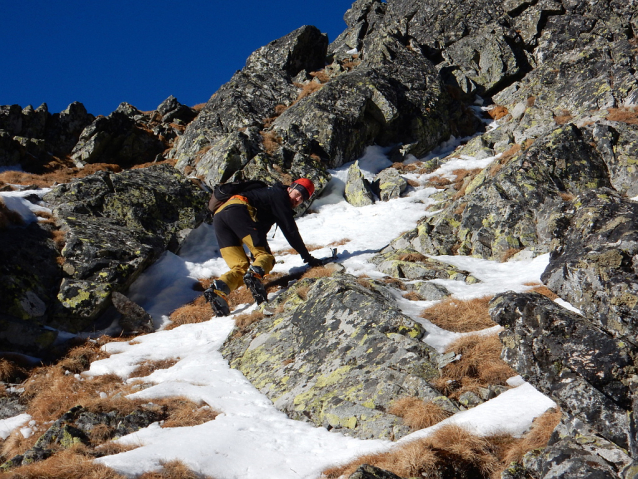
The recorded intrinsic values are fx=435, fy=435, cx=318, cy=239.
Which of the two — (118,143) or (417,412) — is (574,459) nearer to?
(417,412)

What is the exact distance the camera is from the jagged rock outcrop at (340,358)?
19.9ft

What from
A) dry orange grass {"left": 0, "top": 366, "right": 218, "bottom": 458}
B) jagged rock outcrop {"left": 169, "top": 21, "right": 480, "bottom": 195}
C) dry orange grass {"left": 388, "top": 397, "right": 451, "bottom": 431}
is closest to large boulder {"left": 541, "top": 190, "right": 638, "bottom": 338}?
dry orange grass {"left": 388, "top": 397, "right": 451, "bottom": 431}

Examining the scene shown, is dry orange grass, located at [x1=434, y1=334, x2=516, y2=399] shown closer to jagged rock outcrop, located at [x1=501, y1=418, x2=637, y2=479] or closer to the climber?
jagged rock outcrop, located at [x1=501, y1=418, x2=637, y2=479]

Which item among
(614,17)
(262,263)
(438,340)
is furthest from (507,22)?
(438,340)

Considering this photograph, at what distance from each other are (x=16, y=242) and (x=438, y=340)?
11.7 m

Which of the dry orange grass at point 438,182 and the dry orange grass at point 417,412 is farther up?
the dry orange grass at point 438,182

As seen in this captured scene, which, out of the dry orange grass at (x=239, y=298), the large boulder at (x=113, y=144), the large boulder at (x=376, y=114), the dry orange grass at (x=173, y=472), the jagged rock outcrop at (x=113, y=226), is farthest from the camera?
the large boulder at (x=113, y=144)

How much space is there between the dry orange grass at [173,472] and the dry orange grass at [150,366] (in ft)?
13.4

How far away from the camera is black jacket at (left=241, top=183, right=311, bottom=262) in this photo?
476 inches

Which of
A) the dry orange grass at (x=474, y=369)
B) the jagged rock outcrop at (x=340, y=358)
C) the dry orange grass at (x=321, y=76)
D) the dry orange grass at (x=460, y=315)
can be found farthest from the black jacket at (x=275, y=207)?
the dry orange grass at (x=321, y=76)

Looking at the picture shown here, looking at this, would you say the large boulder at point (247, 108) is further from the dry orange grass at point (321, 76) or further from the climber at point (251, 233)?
the climber at point (251, 233)

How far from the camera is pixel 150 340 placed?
10.3 meters

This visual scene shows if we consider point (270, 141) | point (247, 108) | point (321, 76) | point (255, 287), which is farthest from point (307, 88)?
point (255, 287)

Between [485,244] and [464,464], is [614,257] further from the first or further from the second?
[485,244]
